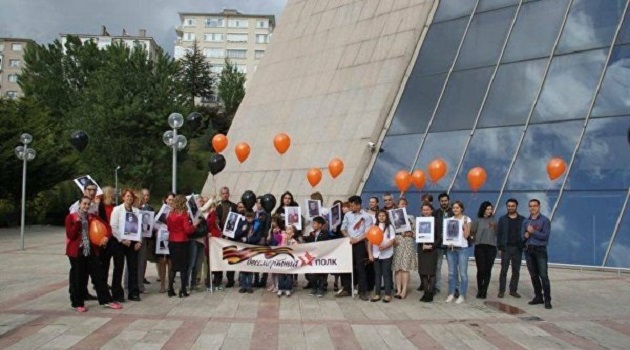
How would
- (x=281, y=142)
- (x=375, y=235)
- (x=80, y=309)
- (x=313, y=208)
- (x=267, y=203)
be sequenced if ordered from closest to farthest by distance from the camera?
(x=80, y=309) < (x=375, y=235) < (x=313, y=208) < (x=267, y=203) < (x=281, y=142)

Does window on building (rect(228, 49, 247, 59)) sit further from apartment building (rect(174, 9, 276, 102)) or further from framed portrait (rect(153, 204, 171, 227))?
framed portrait (rect(153, 204, 171, 227))

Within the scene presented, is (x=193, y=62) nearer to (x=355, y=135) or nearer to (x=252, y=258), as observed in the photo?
(x=355, y=135)

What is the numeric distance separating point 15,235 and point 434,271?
78.1ft

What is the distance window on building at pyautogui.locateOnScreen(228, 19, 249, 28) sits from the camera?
326 ft

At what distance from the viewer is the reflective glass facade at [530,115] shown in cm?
1450

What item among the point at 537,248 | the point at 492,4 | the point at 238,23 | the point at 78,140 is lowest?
the point at 537,248

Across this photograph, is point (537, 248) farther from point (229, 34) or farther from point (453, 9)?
point (229, 34)

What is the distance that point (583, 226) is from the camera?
564 inches

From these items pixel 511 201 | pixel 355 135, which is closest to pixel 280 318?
pixel 511 201

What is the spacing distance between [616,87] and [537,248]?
293 inches

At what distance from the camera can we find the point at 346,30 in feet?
76.5

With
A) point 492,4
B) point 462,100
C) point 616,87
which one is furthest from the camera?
point 492,4

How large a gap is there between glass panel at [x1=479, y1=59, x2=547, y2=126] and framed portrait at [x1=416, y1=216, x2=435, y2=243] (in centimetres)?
752

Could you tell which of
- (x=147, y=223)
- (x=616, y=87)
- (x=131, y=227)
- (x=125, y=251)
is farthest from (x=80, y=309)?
(x=616, y=87)
